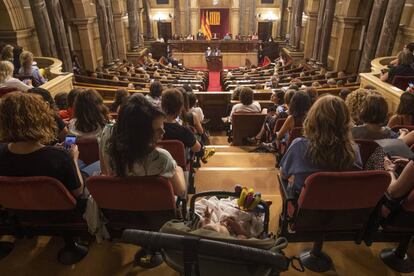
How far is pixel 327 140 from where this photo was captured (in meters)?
1.99

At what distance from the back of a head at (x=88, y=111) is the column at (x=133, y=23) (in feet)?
43.2

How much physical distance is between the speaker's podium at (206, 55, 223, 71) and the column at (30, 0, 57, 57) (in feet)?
27.7

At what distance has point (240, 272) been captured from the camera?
1277 millimetres

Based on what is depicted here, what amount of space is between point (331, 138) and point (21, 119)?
2.01m

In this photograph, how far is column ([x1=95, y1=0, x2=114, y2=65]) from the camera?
38.7 feet

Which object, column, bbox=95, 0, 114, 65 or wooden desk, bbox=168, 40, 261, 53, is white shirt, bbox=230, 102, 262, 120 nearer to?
column, bbox=95, 0, 114, 65

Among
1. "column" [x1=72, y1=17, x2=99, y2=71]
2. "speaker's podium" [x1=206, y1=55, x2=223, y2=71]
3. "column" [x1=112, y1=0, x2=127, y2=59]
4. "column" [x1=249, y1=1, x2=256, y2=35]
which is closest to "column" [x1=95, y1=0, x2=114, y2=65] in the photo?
"column" [x1=72, y1=17, x2=99, y2=71]

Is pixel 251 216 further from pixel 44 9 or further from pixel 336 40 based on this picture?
pixel 336 40

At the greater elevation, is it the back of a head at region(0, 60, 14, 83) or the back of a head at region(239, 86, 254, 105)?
the back of a head at region(0, 60, 14, 83)

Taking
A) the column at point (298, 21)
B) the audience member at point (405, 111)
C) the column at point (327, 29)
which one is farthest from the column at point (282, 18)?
the audience member at point (405, 111)

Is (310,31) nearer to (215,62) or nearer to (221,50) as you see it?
(215,62)

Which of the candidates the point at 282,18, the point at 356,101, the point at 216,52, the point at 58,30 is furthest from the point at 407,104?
the point at 282,18

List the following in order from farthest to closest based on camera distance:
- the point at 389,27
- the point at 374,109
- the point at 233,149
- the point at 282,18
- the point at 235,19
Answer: the point at 235,19 → the point at 282,18 → the point at 389,27 → the point at 233,149 → the point at 374,109

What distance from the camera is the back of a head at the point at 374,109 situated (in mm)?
2549
